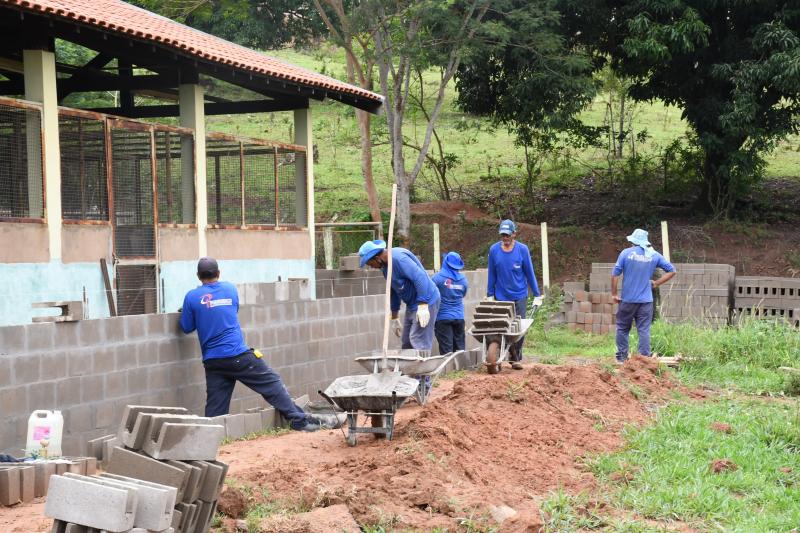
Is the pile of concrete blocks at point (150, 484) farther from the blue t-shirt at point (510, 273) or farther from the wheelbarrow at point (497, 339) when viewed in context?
the blue t-shirt at point (510, 273)

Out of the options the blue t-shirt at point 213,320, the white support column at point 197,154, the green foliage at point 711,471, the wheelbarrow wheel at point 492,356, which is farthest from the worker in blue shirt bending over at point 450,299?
the blue t-shirt at point 213,320

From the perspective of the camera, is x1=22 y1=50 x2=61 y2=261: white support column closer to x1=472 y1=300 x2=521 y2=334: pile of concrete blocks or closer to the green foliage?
x1=472 y1=300 x2=521 y2=334: pile of concrete blocks

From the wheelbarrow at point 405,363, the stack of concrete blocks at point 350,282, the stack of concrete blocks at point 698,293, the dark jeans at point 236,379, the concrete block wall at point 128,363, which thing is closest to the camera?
the concrete block wall at point 128,363

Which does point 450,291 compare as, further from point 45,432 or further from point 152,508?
point 152,508

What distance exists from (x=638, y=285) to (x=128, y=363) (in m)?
6.91

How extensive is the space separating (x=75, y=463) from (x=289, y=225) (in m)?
9.83

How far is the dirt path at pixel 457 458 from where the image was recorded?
5988mm

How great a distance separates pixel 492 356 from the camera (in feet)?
39.4

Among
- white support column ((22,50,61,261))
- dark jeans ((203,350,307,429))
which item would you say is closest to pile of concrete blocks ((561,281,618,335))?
dark jeans ((203,350,307,429))

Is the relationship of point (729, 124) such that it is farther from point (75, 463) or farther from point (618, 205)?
point (75, 463)

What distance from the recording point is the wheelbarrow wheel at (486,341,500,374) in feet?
39.3

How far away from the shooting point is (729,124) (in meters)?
21.6

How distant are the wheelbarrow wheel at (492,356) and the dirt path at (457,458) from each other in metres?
1.54

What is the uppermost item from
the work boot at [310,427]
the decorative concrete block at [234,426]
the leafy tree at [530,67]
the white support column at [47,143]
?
the leafy tree at [530,67]
